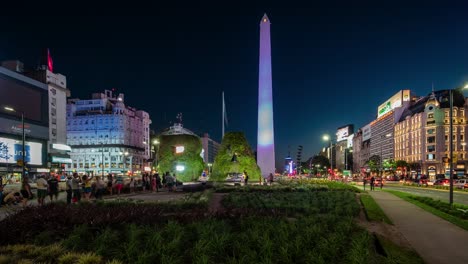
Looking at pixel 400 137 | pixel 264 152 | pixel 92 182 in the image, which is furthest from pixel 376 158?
pixel 92 182

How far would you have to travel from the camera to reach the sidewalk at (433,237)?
965 cm

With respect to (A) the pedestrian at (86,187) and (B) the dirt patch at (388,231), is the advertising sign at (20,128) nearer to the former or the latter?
A: (A) the pedestrian at (86,187)

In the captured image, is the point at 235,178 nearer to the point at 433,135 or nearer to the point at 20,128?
the point at 20,128

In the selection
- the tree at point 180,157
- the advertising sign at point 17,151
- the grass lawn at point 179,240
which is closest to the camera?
→ the grass lawn at point 179,240

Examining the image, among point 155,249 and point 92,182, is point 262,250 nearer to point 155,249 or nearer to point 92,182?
point 155,249

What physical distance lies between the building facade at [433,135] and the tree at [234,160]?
72.6 meters

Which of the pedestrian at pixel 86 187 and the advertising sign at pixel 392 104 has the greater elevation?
the advertising sign at pixel 392 104

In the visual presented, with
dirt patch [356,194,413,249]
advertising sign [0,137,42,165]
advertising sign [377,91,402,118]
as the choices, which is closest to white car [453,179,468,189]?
dirt patch [356,194,413,249]

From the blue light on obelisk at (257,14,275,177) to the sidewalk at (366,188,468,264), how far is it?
37097 mm

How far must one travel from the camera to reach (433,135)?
378ft

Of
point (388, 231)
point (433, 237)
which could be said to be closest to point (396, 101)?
point (388, 231)

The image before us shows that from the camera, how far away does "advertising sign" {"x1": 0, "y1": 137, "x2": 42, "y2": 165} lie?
7538 cm

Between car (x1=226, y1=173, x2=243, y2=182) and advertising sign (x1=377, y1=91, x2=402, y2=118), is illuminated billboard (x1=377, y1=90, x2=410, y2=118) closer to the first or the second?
advertising sign (x1=377, y1=91, x2=402, y2=118)

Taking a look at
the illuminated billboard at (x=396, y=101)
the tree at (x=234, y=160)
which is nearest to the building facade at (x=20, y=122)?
the tree at (x=234, y=160)
